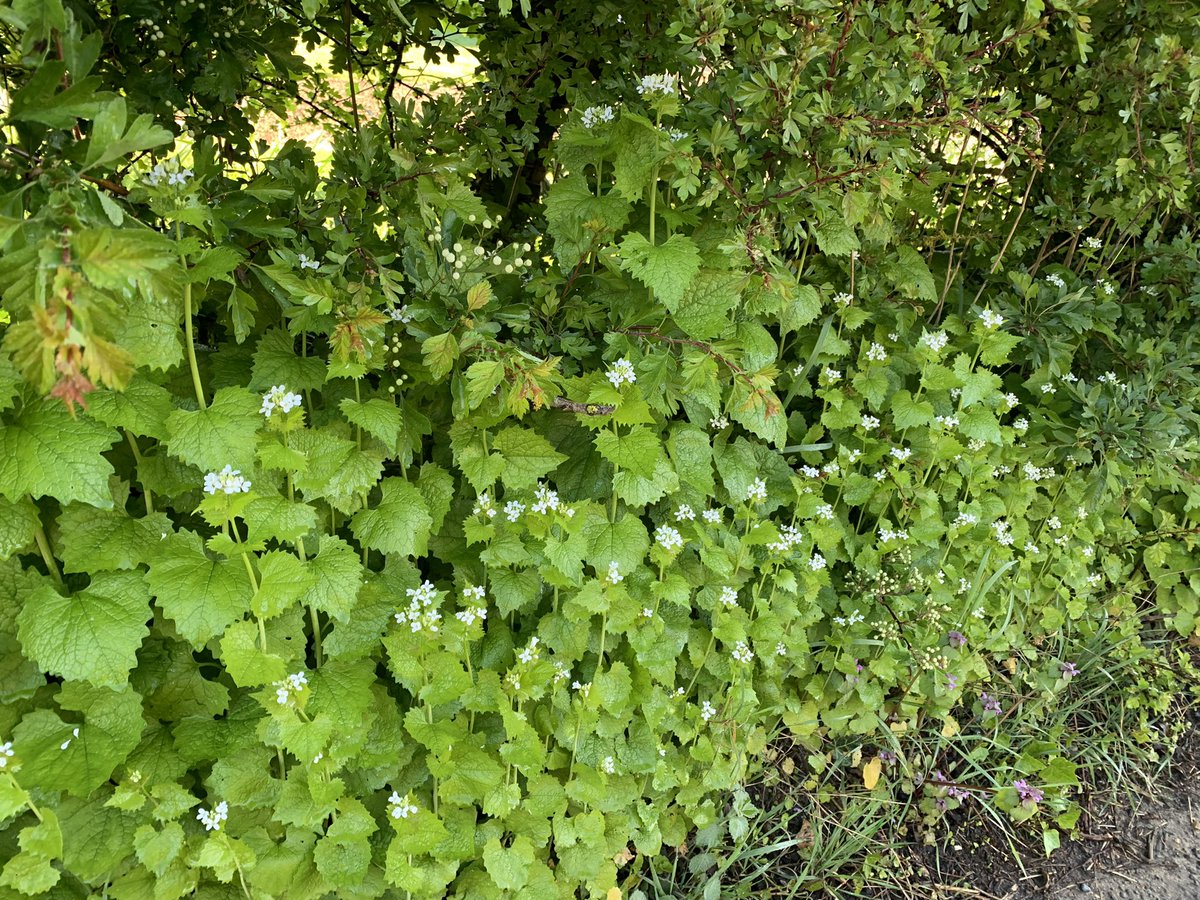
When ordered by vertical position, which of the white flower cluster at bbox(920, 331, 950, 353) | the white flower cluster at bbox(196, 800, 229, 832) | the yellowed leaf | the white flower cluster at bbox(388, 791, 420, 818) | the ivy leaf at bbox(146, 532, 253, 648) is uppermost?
the white flower cluster at bbox(920, 331, 950, 353)

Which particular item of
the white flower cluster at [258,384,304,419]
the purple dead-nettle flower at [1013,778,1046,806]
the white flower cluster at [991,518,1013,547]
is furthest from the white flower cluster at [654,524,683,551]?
the purple dead-nettle flower at [1013,778,1046,806]

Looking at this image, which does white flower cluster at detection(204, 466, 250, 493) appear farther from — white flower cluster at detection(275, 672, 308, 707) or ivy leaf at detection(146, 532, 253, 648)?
white flower cluster at detection(275, 672, 308, 707)

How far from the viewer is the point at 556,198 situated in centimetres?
182

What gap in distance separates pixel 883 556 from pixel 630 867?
4.11 ft

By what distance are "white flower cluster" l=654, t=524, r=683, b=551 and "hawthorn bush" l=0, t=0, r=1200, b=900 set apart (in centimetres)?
6

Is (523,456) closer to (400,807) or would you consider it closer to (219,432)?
(219,432)

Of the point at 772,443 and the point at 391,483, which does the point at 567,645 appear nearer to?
the point at 391,483

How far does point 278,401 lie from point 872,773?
221 centimetres

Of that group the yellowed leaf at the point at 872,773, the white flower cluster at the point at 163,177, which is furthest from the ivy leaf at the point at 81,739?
the yellowed leaf at the point at 872,773

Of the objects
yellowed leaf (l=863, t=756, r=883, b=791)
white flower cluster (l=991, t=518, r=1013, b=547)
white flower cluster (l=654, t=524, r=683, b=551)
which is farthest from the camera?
white flower cluster (l=991, t=518, r=1013, b=547)

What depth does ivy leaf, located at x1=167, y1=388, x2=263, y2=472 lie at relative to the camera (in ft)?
4.61

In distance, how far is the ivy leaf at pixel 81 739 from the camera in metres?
1.38

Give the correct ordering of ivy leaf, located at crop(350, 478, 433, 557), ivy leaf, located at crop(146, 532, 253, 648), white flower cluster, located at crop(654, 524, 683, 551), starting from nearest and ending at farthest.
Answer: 1. ivy leaf, located at crop(146, 532, 253, 648)
2. ivy leaf, located at crop(350, 478, 433, 557)
3. white flower cluster, located at crop(654, 524, 683, 551)

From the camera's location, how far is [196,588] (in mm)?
1413
